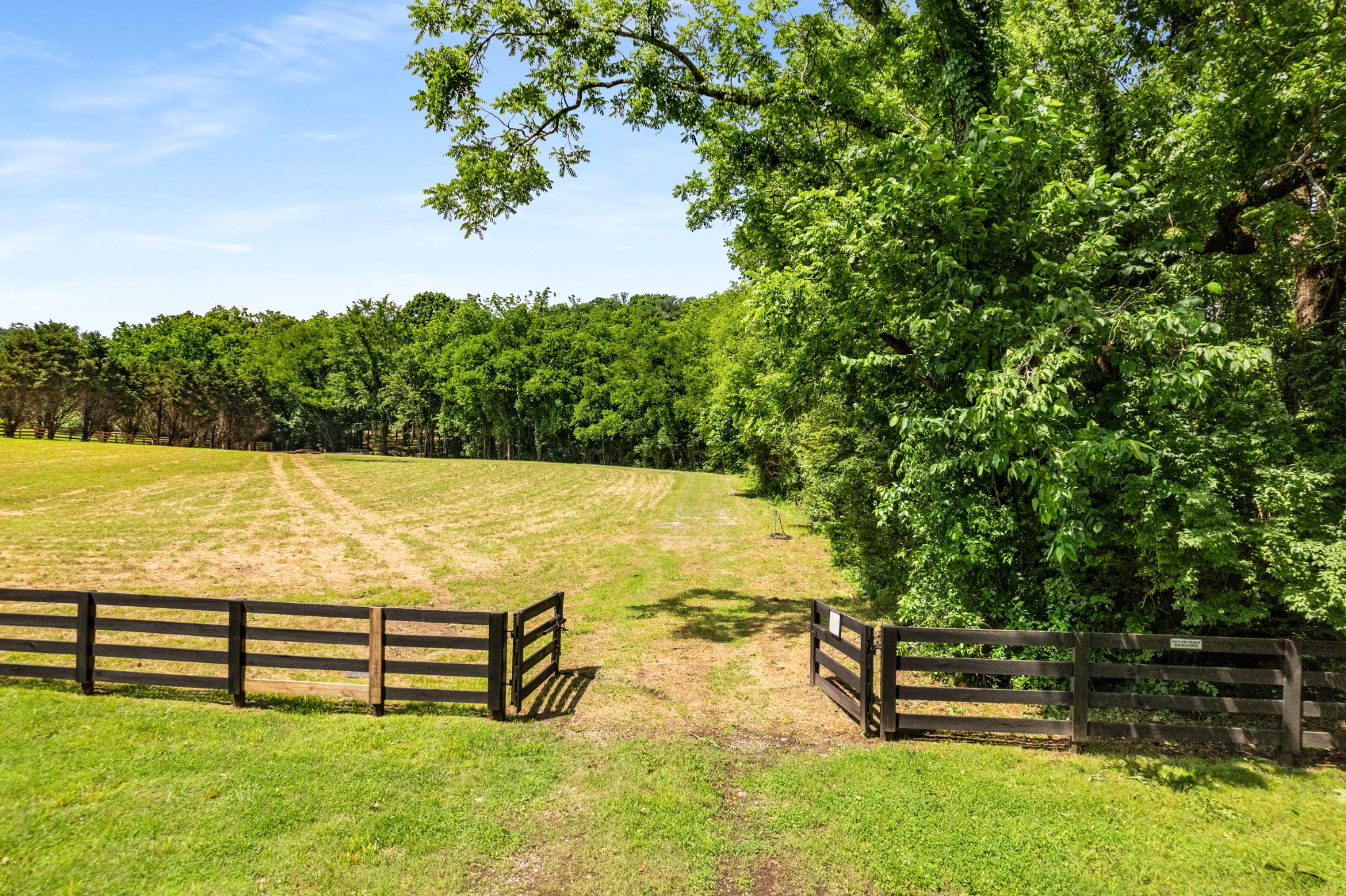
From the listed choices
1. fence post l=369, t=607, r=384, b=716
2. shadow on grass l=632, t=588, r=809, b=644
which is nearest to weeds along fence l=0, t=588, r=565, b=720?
fence post l=369, t=607, r=384, b=716

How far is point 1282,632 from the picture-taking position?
8.48m

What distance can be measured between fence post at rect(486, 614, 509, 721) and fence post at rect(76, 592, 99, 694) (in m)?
5.13

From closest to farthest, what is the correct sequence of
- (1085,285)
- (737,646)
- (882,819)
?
(882,819)
(1085,285)
(737,646)

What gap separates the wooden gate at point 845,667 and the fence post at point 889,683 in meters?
0.20

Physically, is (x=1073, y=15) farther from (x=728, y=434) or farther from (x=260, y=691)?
(x=728, y=434)

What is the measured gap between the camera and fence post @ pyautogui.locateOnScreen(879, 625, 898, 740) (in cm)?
752

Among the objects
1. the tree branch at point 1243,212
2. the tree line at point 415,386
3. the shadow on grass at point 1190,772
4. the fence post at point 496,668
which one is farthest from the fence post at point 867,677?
the tree line at point 415,386

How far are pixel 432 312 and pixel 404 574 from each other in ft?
318

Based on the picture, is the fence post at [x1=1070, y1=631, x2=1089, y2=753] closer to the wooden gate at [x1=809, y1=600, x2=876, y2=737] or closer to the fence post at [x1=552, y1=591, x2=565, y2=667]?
the wooden gate at [x1=809, y1=600, x2=876, y2=737]

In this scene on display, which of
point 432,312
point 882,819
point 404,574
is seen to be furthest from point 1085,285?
point 432,312

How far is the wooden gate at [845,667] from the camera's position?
773 cm

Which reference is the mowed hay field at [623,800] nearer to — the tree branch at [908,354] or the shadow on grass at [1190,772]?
the shadow on grass at [1190,772]

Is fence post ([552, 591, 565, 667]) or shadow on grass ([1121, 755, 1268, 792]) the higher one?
fence post ([552, 591, 565, 667])

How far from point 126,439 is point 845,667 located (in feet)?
305
